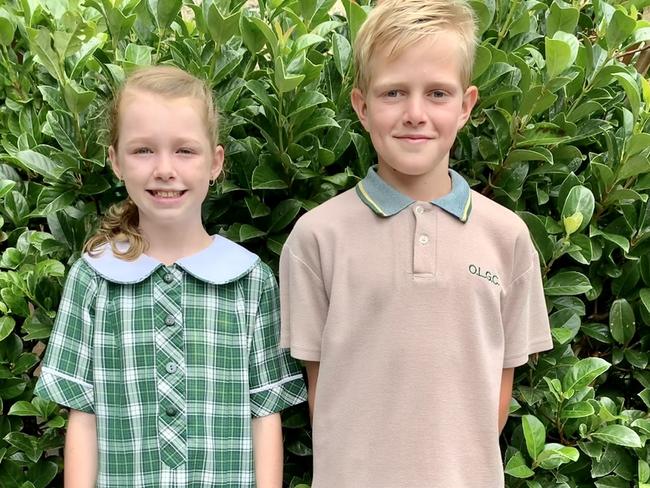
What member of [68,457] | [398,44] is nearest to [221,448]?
[68,457]

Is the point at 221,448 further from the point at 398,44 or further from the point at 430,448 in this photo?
the point at 398,44

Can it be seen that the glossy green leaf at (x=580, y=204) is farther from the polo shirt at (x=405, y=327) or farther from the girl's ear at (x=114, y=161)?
the girl's ear at (x=114, y=161)

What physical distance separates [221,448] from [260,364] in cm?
22

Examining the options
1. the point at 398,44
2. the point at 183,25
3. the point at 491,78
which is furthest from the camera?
the point at 183,25

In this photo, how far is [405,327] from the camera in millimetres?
1770

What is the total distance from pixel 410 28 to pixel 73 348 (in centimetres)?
108

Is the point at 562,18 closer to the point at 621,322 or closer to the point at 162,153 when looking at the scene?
the point at 621,322

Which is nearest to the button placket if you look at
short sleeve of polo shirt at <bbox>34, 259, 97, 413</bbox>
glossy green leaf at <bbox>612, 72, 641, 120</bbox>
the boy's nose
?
the boy's nose

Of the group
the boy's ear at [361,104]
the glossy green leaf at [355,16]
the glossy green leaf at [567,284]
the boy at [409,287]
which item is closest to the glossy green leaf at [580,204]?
the glossy green leaf at [567,284]

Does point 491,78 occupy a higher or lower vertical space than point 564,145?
higher

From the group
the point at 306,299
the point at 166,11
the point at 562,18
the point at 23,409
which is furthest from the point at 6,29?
the point at 562,18

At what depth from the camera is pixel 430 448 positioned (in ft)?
5.82

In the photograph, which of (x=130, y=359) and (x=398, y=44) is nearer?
(x=398, y=44)

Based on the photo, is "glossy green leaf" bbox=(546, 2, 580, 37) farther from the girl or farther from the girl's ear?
the girl's ear
